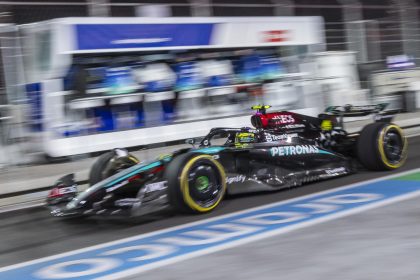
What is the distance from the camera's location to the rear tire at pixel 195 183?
5.74 metres

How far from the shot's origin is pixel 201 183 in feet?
19.6

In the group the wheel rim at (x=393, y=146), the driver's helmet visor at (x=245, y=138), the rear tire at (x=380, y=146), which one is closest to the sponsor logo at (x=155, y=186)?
the driver's helmet visor at (x=245, y=138)

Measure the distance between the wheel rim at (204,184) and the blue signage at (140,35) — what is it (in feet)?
19.2

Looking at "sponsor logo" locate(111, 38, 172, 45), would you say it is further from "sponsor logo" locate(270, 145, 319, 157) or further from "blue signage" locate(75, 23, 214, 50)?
"sponsor logo" locate(270, 145, 319, 157)

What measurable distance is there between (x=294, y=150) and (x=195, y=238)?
239 centimetres

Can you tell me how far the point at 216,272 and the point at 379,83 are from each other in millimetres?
13431

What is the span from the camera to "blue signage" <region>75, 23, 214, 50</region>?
1108 centimetres

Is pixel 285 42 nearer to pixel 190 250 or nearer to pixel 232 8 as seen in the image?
pixel 232 8

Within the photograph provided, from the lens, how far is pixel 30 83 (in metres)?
11.2

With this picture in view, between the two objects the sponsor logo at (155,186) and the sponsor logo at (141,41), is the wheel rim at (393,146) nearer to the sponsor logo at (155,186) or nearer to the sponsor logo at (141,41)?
the sponsor logo at (155,186)

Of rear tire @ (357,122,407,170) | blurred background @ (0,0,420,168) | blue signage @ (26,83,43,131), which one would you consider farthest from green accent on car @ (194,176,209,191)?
blue signage @ (26,83,43,131)

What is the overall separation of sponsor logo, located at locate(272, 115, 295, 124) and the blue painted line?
4.19ft

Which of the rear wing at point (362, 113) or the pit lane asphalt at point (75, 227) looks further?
the rear wing at point (362, 113)

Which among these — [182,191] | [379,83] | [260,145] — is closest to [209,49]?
[379,83]
